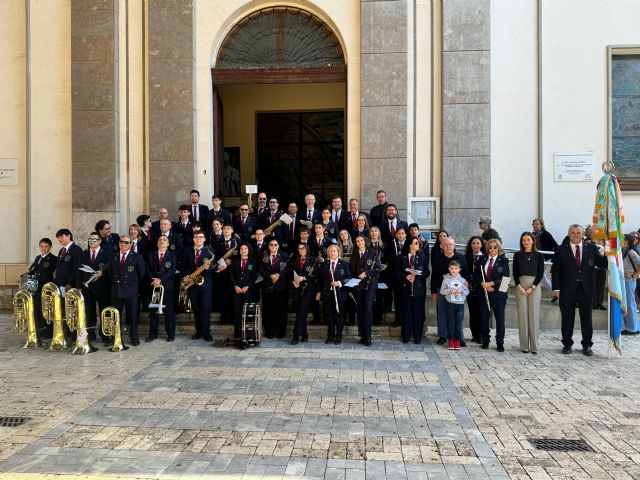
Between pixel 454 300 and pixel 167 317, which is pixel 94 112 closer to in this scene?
pixel 167 317

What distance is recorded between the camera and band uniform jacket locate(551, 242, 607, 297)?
9.03 metres

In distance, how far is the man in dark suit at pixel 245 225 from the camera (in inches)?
423

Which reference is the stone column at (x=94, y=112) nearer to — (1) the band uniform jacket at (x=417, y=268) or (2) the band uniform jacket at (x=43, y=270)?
(2) the band uniform jacket at (x=43, y=270)

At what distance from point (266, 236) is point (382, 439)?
5752 millimetres

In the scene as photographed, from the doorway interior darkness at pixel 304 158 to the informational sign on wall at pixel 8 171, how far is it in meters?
7.18

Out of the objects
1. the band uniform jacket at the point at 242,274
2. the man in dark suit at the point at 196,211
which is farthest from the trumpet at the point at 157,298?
the man in dark suit at the point at 196,211

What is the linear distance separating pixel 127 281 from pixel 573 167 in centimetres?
922

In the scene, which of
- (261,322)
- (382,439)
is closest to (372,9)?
(261,322)

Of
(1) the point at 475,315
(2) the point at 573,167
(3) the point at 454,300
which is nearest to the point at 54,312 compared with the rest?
(3) the point at 454,300

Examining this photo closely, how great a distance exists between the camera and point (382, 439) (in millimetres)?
5273

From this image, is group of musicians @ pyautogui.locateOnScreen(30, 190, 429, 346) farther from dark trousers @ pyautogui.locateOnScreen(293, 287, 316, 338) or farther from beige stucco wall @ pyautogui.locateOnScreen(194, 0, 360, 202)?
beige stucco wall @ pyautogui.locateOnScreen(194, 0, 360, 202)

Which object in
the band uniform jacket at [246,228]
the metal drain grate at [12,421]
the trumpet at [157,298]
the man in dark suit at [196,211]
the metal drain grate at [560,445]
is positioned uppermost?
the man in dark suit at [196,211]

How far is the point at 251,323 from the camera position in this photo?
9.13 m

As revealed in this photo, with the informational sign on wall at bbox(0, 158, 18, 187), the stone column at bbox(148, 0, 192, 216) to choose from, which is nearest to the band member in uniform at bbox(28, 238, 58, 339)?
the stone column at bbox(148, 0, 192, 216)
